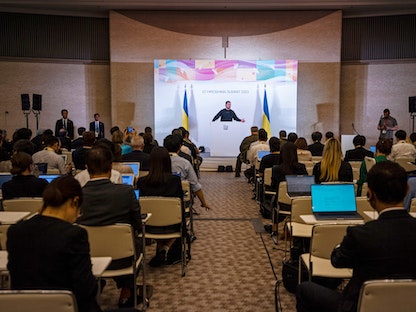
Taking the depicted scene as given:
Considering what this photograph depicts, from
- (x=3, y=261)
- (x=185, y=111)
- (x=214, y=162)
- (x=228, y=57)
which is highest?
(x=228, y=57)

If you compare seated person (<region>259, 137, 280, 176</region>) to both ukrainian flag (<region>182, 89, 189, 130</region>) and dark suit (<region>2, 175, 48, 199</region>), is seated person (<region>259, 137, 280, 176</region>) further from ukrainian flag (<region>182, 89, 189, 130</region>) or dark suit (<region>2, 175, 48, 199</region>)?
ukrainian flag (<region>182, 89, 189, 130</region>)

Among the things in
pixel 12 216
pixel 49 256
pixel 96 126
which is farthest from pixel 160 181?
pixel 96 126

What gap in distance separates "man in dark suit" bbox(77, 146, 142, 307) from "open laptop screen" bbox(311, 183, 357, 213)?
175cm

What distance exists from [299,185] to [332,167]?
1.43 feet

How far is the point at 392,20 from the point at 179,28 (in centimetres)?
659

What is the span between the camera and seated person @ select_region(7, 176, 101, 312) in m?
2.33

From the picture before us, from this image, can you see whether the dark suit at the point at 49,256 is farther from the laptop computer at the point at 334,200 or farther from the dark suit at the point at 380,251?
the laptop computer at the point at 334,200

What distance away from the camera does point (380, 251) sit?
7.96ft

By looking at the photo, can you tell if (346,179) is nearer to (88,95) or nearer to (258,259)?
(258,259)

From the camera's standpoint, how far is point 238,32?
14.7 metres

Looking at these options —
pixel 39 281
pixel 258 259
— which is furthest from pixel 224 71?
pixel 39 281

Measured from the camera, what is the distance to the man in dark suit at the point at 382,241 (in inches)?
95.7

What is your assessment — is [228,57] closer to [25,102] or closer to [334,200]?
[25,102]

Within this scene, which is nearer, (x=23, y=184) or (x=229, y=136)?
(x=23, y=184)
